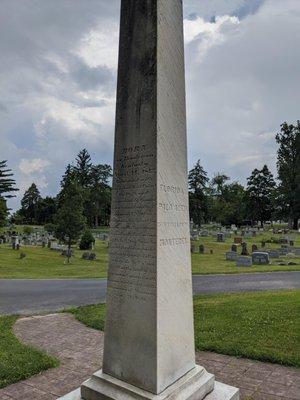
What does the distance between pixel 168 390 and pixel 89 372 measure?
2278 mm

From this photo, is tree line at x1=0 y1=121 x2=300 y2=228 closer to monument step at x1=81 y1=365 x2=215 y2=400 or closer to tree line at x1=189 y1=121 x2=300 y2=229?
tree line at x1=189 y1=121 x2=300 y2=229

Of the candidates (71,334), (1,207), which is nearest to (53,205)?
(1,207)

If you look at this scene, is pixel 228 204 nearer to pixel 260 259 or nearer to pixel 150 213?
pixel 260 259

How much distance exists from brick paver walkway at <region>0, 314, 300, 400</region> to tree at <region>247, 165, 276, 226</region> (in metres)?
73.5

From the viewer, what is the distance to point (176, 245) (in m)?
4.09

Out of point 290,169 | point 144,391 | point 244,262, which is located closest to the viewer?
point 144,391

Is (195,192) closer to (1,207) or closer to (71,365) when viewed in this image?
(1,207)

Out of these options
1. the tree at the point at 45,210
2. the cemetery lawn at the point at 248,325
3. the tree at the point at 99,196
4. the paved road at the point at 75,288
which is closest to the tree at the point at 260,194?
the tree at the point at 99,196

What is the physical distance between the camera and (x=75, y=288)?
1435cm

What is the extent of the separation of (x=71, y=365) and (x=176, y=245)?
3.16 meters

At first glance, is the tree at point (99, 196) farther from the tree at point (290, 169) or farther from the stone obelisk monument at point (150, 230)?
the stone obelisk monument at point (150, 230)

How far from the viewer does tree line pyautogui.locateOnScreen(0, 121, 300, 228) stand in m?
63.8

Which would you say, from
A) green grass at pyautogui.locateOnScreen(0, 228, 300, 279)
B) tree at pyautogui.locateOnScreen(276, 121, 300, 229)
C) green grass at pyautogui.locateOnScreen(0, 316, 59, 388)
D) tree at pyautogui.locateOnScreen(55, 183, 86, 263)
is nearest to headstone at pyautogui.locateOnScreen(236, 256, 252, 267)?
green grass at pyautogui.locateOnScreen(0, 228, 300, 279)

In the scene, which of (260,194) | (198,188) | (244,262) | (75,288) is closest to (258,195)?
(260,194)
